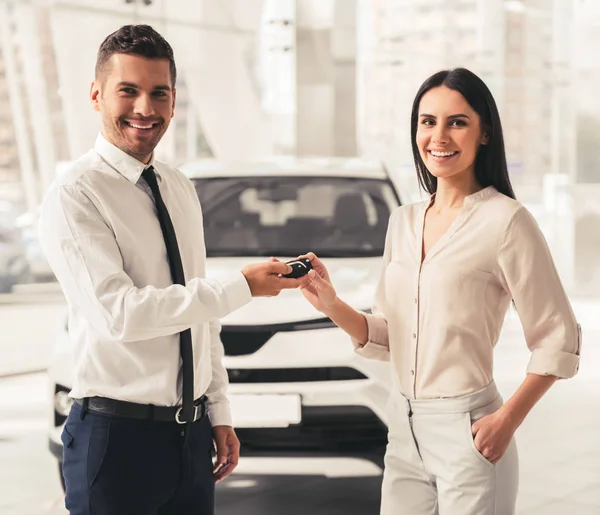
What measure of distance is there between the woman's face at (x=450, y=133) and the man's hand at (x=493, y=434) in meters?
0.45

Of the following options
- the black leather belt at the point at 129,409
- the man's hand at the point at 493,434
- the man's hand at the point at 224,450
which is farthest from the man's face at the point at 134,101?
the man's hand at the point at 493,434

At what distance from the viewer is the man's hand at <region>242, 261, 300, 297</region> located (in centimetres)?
171

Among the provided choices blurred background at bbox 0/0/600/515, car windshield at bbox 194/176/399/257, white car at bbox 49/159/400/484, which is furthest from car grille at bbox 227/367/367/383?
car windshield at bbox 194/176/399/257

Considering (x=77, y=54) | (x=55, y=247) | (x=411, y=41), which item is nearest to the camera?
(x=55, y=247)

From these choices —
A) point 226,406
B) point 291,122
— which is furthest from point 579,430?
point 291,122

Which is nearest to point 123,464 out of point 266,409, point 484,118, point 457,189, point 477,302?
point 477,302

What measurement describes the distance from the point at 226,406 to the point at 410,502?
44cm

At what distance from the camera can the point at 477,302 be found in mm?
1654

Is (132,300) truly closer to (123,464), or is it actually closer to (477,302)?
(123,464)

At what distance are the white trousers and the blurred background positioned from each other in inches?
54.0

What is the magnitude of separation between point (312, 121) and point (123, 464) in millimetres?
6909

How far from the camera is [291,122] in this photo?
332 inches

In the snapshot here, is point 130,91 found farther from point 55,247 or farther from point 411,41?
point 411,41

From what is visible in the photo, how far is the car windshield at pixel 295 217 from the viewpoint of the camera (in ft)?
12.7
